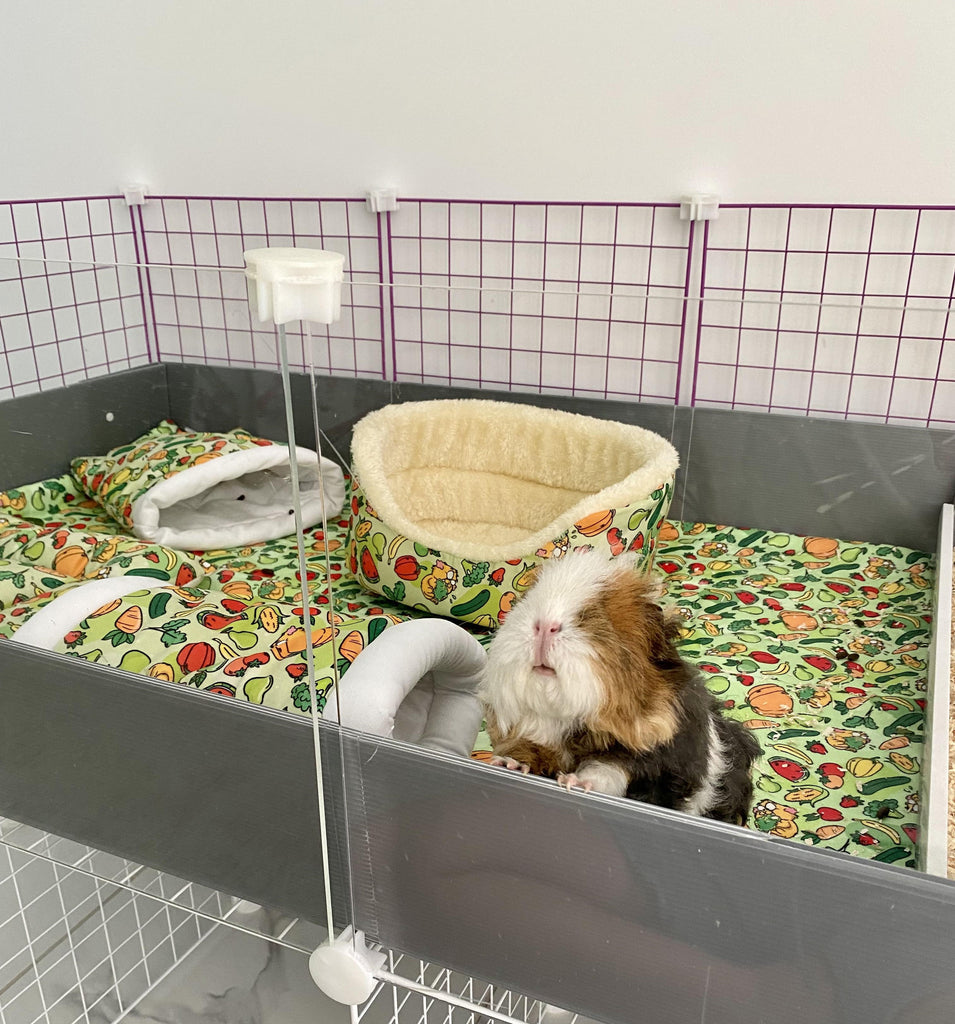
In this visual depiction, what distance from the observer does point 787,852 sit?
762 mm

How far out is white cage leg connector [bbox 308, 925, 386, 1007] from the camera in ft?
3.26

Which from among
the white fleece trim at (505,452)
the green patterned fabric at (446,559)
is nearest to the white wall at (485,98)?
the white fleece trim at (505,452)

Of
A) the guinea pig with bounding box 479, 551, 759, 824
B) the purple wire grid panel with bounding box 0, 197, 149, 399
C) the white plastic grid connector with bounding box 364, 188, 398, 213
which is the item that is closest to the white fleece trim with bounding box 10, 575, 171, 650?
the purple wire grid panel with bounding box 0, 197, 149, 399

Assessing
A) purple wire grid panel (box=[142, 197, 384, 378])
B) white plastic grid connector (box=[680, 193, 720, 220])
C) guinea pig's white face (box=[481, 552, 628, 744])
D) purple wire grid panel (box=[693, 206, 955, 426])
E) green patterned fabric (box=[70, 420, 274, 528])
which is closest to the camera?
guinea pig's white face (box=[481, 552, 628, 744])

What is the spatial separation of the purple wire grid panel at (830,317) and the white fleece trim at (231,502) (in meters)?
0.93

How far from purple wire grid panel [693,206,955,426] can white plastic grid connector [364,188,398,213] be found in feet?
2.84

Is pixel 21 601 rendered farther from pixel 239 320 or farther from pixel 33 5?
pixel 33 5

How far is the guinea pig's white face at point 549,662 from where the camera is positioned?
88 cm

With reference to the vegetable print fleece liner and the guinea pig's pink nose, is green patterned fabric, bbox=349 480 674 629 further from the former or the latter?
the guinea pig's pink nose

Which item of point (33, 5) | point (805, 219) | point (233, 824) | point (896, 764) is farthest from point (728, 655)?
point (33, 5)

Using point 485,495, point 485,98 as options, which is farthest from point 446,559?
point 485,98

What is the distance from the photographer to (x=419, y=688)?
1208 mm

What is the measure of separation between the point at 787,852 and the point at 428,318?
1157 mm

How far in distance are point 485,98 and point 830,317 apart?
1.10 metres
